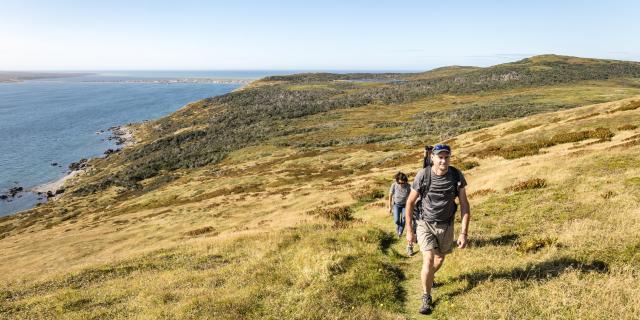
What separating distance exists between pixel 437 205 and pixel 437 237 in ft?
2.62

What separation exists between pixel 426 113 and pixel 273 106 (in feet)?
267

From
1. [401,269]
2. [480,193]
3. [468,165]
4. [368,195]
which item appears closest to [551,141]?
[468,165]

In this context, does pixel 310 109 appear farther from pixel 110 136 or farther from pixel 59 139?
pixel 59 139

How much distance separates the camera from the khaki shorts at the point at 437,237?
29.1 feet

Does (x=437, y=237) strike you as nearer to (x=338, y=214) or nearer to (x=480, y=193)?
(x=480, y=193)

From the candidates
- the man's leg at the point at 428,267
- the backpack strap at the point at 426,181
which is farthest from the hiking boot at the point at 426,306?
the backpack strap at the point at 426,181

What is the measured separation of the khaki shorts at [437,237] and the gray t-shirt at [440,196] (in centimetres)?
16

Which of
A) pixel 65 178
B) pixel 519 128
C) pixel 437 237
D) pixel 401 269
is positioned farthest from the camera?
pixel 65 178

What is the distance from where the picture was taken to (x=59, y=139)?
145375 millimetres

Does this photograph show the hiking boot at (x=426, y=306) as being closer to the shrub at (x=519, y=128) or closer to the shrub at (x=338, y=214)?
the shrub at (x=338, y=214)

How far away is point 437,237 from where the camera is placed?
8.94 metres

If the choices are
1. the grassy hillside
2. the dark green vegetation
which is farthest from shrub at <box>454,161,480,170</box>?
the dark green vegetation

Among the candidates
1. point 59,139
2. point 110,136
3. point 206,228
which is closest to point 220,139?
point 110,136

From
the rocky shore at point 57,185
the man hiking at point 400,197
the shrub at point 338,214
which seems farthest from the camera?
the rocky shore at point 57,185
